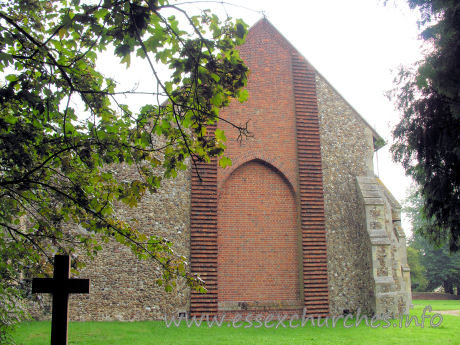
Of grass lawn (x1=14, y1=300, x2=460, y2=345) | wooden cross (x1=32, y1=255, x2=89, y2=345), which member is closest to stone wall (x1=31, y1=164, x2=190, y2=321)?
grass lawn (x1=14, y1=300, x2=460, y2=345)

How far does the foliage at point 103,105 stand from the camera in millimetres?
4215

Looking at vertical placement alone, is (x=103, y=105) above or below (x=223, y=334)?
above

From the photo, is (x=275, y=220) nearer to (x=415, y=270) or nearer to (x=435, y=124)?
(x=435, y=124)

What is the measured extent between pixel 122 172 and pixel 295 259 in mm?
6891

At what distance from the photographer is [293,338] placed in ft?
36.2

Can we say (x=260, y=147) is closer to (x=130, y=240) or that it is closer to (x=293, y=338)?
(x=293, y=338)

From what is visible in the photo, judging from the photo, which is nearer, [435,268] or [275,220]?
[275,220]

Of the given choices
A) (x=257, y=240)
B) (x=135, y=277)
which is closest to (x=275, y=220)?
(x=257, y=240)

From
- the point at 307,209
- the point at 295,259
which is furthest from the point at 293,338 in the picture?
the point at 307,209

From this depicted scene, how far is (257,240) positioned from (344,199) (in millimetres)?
3657

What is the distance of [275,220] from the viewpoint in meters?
15.4

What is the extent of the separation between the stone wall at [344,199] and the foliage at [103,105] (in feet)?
36.0

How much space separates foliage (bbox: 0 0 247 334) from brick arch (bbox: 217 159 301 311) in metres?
9.06

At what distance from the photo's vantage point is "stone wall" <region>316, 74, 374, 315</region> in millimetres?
14875
